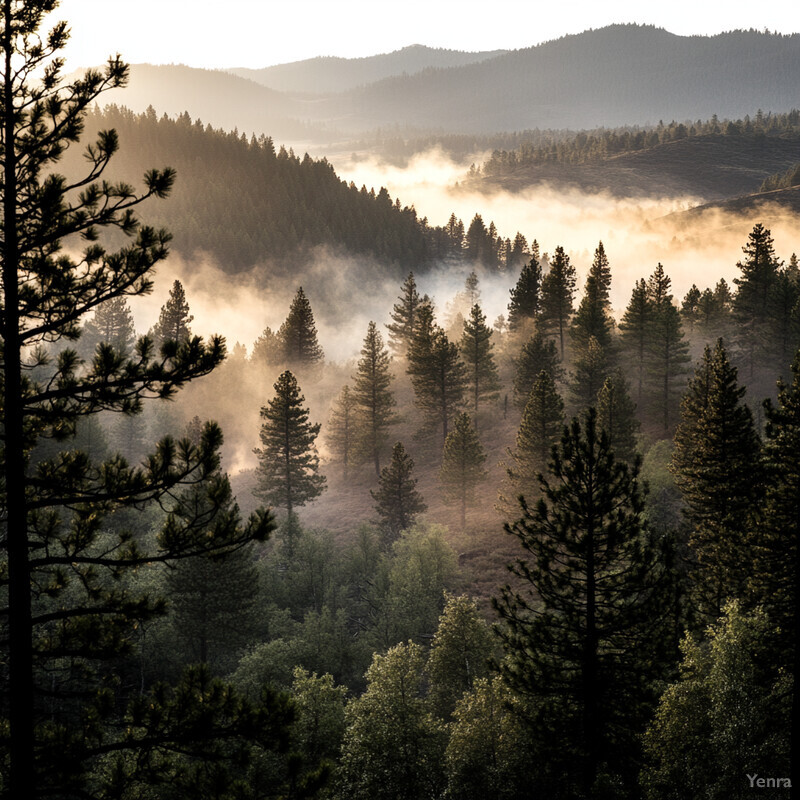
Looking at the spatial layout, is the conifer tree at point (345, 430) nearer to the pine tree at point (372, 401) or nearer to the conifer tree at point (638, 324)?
the pine tree at point (372, 401)

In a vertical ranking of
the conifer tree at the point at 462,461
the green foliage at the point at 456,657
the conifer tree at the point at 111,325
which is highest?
the conifer tree at the point at 111,325

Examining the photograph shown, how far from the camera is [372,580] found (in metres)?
43.1

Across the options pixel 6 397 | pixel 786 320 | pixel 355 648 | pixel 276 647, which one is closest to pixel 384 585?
pixel 355 648

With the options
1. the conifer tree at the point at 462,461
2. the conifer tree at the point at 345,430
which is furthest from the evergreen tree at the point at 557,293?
the conifer tree at the point at 462,461

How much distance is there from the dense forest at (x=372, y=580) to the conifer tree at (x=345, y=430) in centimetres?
Result: 220

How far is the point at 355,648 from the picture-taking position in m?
33.3

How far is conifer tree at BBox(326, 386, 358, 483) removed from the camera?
62.9 meters

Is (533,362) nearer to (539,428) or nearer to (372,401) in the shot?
(539,428)

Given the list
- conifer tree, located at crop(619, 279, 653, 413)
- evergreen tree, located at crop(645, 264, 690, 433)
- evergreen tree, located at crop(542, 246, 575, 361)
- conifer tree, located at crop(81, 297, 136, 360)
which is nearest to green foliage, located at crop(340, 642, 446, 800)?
evergreen tree, located at crop(645, 264, 690, 433)

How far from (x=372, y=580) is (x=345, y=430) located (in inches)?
960

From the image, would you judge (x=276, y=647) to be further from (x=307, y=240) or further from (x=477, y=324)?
(x=307, y=240)

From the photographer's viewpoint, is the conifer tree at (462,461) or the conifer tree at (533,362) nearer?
the conifer tree at (462,461)

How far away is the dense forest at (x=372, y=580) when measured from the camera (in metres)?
7.81

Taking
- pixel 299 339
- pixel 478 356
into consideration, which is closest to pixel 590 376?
pixel 478 356
